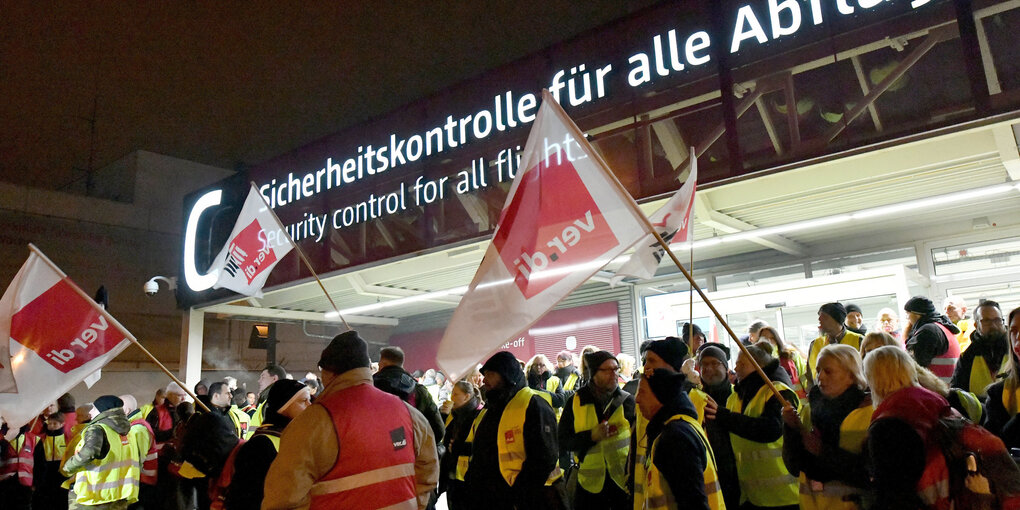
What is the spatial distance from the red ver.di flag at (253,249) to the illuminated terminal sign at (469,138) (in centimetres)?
429

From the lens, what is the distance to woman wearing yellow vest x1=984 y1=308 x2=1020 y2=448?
4113 mm

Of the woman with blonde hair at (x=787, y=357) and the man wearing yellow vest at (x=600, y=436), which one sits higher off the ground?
the woman with blonde hair at (x=787, y=357)

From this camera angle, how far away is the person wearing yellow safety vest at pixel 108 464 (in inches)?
305

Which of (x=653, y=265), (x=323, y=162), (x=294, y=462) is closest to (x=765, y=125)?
(x=653, y=265)

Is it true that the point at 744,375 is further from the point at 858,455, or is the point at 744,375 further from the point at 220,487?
the point at 220,487

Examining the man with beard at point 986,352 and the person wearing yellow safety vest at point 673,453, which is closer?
the person wearing yellow safety vest at point 673,453

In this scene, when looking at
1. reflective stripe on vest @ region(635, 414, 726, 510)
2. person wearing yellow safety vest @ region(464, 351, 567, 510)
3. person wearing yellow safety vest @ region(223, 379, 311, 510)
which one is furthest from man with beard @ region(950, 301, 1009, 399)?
person wearing yellow safety vest @ region(223, 379, 311, 510)

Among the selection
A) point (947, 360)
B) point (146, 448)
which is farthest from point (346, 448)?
point (146, 448)

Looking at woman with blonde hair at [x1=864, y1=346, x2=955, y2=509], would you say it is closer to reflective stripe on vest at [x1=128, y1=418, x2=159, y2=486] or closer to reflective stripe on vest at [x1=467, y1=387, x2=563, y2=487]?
reflective stripe on vest at [x1=467, y1=387, x2=563, y2=487]

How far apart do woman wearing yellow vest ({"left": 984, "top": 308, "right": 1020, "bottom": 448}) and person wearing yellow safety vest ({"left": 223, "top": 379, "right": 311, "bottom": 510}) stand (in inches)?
177

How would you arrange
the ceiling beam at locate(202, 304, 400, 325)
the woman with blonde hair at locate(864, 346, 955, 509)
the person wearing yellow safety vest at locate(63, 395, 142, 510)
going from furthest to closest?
1. the ceiling beam at locate(202, 304, 400, 325)
2. the person wearing yellow safety vest at locate(63, 395, 142, 510)
3. the woman with blonde hair at locate(864, 346, 955, 509)

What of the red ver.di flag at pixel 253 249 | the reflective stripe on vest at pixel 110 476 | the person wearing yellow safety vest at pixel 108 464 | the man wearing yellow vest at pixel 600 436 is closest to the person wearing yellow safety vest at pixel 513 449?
the man wearing yellow vest at pixel 600 436

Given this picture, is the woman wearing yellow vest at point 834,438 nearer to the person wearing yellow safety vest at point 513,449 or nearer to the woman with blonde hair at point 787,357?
the person wearing yellow safety vest at point 513,449

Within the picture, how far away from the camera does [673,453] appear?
3611mm
